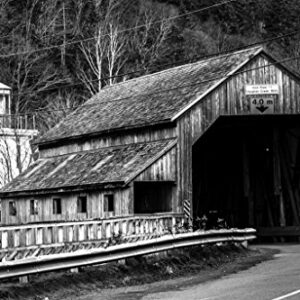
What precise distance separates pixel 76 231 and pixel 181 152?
1018cm

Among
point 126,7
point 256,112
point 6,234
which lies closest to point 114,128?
point 256,112

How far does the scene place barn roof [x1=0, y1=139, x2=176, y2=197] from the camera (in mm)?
31984

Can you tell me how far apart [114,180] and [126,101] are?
8.10 metres

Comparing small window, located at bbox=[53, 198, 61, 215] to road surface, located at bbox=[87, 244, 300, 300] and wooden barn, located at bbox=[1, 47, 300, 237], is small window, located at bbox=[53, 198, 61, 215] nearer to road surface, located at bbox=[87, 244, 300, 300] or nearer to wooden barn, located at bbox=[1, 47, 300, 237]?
wooden barn, located at bbox=[1, 47, 300, 237]

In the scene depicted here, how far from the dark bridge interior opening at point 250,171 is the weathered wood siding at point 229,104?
1.55m

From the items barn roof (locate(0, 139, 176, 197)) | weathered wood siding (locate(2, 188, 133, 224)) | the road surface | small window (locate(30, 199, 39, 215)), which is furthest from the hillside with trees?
the road surface

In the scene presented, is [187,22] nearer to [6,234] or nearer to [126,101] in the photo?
[126,101]

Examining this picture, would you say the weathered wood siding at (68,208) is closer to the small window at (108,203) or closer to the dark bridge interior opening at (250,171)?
the small window at (108,203)

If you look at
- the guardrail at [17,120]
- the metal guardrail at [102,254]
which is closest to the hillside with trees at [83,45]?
the guardrail at [17,120]

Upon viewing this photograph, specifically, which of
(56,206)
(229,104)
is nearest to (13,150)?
(56,206)

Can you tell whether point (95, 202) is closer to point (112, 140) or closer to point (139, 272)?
point (112, 140)

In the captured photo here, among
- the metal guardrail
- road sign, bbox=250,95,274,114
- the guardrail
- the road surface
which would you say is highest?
the guardrail

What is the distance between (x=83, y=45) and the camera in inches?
2874

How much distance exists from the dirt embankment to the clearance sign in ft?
33.9
